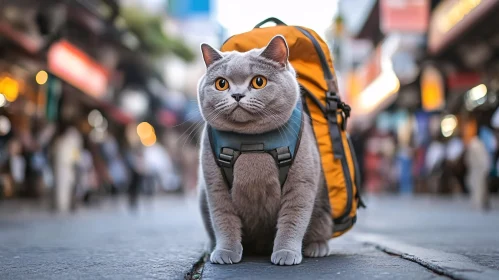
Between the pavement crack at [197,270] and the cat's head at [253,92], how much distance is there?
2.21 feet

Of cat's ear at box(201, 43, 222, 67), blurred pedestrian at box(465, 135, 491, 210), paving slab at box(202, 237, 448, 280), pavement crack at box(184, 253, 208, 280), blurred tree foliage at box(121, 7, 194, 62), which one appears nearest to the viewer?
paving slab at box(202, 237, 448, 280)

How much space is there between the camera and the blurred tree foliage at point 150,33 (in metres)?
16.4

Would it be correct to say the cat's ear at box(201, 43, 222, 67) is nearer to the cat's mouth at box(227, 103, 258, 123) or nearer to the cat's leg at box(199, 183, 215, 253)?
the cat's mouth at box(227, 103, 258, 123)

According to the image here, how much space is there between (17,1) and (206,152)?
7.39 metres

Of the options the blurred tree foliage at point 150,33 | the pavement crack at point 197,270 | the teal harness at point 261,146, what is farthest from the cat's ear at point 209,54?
the blurred tree foliage at point 150,33

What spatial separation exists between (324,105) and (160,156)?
64.2 feet

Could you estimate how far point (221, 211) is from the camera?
277 cm

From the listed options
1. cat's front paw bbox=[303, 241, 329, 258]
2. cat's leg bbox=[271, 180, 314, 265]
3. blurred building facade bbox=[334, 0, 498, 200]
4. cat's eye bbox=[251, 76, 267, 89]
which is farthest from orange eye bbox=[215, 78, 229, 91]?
blurred building facade bbox=[334, 0, 498, 200]

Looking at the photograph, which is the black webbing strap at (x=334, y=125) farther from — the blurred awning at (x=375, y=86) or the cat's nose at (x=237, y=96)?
the blurred awning at (x=375, y=86)

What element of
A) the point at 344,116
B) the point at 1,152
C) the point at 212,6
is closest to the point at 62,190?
the point at 1,152

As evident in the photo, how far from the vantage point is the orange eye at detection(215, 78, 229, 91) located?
2746 mm

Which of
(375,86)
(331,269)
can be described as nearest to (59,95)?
(331,269)

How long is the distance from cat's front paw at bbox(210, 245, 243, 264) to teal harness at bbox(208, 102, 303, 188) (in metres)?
0.32

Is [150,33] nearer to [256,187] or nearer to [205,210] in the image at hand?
[205,210]
